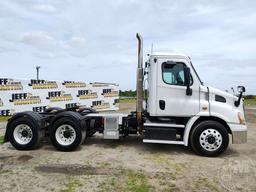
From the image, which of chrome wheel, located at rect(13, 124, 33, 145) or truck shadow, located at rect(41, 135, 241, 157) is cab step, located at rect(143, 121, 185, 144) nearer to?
truck shadow, located at rect(41, 135, 241, 157)

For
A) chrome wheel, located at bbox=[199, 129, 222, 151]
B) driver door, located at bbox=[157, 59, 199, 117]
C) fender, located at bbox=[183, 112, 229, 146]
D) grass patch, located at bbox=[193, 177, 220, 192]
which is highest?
driver door, located at bbox=[157, 59, 199, 117]

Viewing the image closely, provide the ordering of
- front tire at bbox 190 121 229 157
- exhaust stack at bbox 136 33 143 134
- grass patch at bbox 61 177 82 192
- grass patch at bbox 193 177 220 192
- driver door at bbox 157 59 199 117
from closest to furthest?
1. grass patch at bbox 61 177 82 192
2. grass patch at bbox 193 177 220 192
3. front tire at bbox 190 121 229 157
4. driver door at bbox 157 59 199 117
5. exhaust stack at bbox 136 33 143 134

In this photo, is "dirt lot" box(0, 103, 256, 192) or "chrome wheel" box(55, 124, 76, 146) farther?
"chrome wheel" box(55, 124, 76, 146)

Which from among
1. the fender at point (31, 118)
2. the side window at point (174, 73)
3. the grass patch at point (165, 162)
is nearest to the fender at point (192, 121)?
the grass patch at point (165, 162)

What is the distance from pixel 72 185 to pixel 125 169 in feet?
4.80

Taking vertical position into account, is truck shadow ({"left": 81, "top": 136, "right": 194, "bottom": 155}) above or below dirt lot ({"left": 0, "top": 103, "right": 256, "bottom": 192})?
above

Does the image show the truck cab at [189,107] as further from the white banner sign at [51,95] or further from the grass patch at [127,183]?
the white banner sign at [51,95]

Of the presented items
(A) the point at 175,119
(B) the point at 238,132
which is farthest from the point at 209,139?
(A) the point at 175,119

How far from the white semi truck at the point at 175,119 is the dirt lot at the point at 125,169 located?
0.37 meters

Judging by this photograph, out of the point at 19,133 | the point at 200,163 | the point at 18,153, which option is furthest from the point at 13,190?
the point at 200,163

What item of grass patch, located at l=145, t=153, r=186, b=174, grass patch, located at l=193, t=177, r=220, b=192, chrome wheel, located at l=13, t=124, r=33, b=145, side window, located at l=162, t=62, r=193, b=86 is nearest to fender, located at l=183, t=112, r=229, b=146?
grass patch, located at l=145, t=153, r=186, b=174

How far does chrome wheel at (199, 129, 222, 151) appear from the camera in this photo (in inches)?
326

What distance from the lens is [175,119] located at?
8883 mm

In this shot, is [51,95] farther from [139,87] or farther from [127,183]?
[127,183]
